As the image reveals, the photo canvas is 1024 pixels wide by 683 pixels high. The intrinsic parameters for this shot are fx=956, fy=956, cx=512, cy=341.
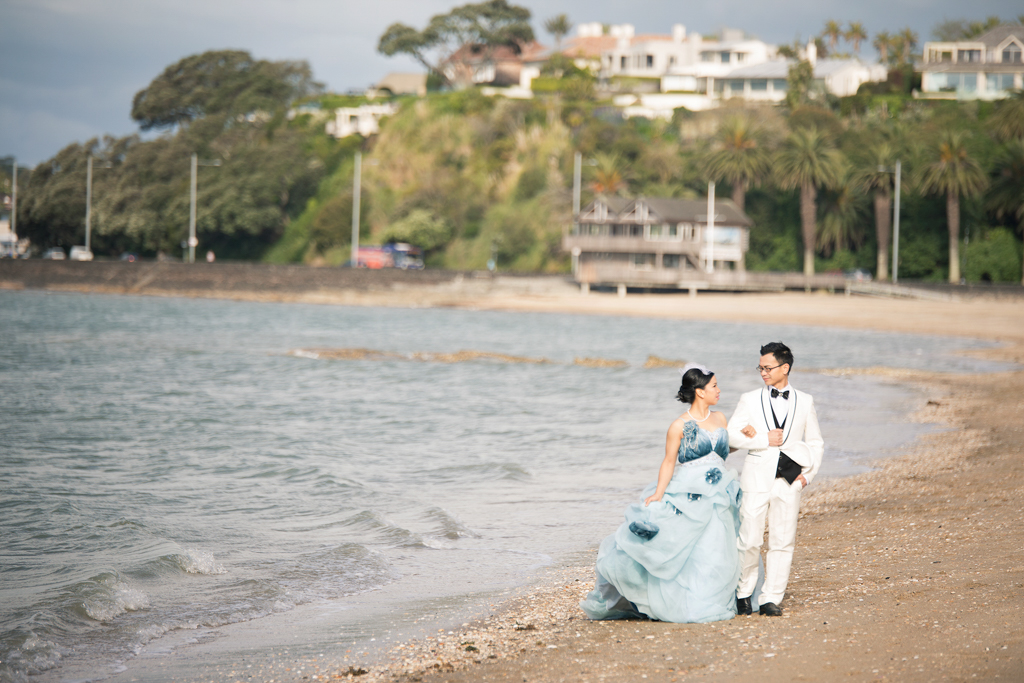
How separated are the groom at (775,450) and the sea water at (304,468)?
2558mm

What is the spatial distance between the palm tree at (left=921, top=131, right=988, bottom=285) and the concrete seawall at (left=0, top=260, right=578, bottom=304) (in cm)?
2555

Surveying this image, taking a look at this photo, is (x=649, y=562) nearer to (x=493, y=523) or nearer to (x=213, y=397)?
(x=493, y=523)

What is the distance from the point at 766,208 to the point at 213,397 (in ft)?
207

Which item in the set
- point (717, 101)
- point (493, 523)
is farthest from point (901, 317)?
point (717, 101)

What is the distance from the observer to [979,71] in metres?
92.1

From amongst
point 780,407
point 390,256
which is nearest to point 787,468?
point 780,407

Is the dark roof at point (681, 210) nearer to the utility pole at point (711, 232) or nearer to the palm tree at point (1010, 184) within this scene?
the utility pole at point (711, 232)

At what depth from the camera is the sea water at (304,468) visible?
293 inches

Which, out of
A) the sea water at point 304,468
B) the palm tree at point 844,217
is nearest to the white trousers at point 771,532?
the sea water at point 304,468

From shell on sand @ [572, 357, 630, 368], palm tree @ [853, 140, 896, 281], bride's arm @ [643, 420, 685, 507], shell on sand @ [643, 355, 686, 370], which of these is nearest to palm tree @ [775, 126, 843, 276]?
palm tree @ [853, 140, 896, 281]

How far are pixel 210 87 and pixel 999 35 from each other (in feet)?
280

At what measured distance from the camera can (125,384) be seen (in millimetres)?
23344

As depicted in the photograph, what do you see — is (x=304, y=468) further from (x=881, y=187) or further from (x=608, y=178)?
(x=608, y=178)

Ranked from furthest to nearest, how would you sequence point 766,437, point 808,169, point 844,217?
point 844,217 → point 808,169 → point 766,437
